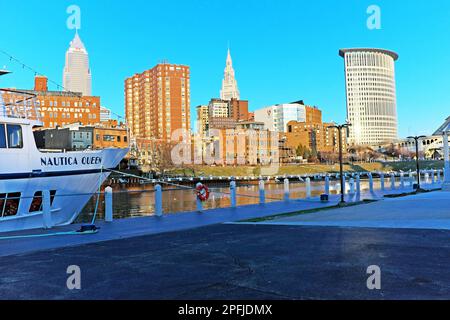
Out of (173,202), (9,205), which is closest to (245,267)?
(9,205)

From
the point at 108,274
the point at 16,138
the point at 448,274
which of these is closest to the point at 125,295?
the point at 108,274

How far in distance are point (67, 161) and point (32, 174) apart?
1.68 metres

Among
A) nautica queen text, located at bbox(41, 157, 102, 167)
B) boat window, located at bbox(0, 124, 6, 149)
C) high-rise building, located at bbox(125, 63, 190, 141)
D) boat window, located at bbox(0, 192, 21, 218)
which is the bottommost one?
boat window, located at bbox(0, 192, 21, 218)

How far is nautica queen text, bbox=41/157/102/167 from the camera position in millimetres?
16131

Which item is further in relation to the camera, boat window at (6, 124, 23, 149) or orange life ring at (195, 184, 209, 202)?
orange life ring at (195, 184, 209, 202)

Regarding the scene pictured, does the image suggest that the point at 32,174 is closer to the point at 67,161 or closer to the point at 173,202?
the point at 67,161

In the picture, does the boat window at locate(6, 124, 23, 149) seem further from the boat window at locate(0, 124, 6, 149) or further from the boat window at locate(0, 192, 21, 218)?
the boat window at locate(0, 192, 21, 218)

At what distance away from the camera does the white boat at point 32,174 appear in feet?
48.8

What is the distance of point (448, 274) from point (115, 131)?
4096 inches

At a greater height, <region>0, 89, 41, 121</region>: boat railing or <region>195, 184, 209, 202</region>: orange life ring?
<region>0, 89, 41, 121</region>: boat railing

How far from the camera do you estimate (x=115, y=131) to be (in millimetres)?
104562

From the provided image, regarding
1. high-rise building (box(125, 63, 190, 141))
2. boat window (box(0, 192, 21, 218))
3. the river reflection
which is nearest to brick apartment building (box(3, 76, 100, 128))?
high-rise building (box(125, 63, 190, 141))

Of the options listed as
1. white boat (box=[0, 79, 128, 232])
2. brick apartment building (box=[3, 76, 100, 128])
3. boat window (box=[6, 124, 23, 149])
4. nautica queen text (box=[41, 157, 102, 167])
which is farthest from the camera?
brick apartment building (box=[3, 76, 100, 128])
